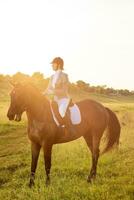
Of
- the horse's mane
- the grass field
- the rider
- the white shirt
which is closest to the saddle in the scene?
the rider

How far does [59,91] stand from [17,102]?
1261 millimetres

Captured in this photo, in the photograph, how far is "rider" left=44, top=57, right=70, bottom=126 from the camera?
1042 centimetres

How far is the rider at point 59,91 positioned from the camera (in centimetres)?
1042

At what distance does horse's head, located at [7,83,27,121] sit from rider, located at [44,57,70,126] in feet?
2.69

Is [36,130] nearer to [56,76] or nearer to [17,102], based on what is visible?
[17,102]

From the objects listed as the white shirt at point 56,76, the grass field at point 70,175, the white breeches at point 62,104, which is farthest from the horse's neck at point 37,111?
the grass field at point 70,175

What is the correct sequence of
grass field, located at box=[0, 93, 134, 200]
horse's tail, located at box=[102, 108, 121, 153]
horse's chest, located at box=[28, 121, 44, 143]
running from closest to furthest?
1. grass field, located at box=[0, 93, 134, 200]
2. horse's chest, located at box=[28, 121, 44, 143]
3. horse's tail, located at box=[102, 108, 121, 153]

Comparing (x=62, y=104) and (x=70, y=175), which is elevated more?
(x=62, y=104)

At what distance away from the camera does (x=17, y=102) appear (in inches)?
389

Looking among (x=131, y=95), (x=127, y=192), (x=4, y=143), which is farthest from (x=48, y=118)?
(x=131, y=95)

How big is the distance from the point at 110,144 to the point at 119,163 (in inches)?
28.6

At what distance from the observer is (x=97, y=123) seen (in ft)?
38.4

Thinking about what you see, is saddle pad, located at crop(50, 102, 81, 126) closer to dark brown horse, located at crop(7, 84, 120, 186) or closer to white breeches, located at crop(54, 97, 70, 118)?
dark brown horse, located at crop(7, 84, 120, 186)

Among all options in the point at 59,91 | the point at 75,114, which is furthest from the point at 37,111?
the point at 75,114
